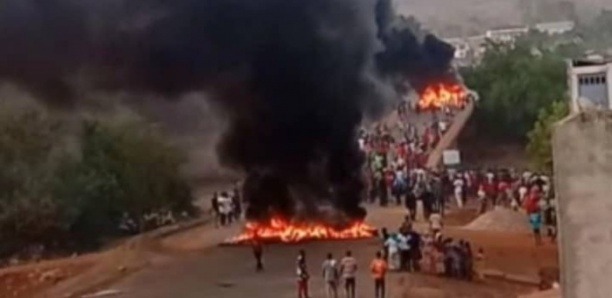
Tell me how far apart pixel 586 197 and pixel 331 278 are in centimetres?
356

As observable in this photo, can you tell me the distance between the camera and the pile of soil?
11.9 meters

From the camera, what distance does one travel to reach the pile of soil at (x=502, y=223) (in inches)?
468

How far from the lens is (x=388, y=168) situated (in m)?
12.4

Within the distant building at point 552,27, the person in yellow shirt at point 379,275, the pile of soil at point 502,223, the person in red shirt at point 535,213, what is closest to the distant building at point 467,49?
the distant building at point 552,27

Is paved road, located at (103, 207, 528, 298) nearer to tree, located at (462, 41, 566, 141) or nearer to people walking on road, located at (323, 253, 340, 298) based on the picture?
people walking on road, located at (323, 253, 340, 298)

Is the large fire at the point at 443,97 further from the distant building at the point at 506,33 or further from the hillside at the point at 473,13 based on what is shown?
the distant building at the point at 506,33

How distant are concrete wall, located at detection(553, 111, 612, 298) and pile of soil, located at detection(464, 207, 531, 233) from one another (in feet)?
12.2

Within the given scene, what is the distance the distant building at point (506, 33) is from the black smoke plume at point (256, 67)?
4.19ft

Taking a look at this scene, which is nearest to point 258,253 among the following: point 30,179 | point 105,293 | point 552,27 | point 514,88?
point 105,293

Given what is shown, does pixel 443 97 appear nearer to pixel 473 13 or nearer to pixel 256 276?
pixel 473 13

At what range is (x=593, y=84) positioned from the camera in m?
9.35

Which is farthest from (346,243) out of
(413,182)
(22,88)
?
(22,88)

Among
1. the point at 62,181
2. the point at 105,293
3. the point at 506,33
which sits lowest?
the point at 105,293

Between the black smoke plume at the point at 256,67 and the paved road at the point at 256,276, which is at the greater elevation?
the black smoke plume at the point at 256,67
